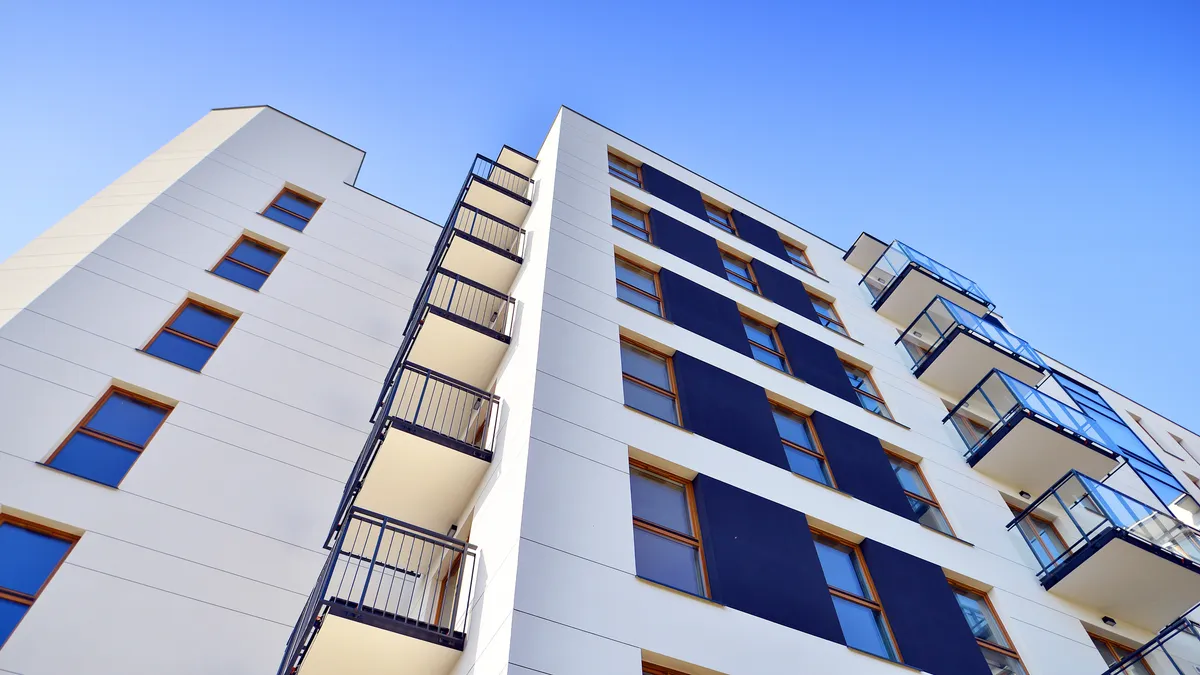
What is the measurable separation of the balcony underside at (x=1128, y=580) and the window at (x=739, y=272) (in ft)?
25.4

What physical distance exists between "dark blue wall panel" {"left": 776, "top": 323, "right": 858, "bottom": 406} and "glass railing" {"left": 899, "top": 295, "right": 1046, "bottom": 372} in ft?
9.63

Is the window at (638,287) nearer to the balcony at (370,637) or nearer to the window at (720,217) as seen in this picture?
the window at (720,217)

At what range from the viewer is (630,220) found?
16609 mm

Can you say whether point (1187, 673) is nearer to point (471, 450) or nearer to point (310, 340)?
point (471, 450)

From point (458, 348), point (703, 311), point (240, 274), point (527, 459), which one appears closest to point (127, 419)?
point (240, 274)

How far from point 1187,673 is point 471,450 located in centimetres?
1170

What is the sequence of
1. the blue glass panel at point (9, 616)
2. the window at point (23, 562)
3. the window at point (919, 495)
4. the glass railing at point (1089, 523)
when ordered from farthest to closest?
the window at point (919, 495)
the glass railing at point (1089, 523)
the window at point (23, 562)
the blue glass panel at point (9, 616)

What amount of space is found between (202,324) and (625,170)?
1045 centimetres

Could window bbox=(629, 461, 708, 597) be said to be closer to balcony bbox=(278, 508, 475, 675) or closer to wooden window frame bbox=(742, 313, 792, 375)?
balcony bbox=(278, 508, 475, 675)

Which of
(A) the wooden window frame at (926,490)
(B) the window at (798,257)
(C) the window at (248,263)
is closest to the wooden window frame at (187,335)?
(C) the window at (248,263)

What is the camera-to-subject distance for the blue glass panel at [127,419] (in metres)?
11.0

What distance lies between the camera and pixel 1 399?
1038 cm

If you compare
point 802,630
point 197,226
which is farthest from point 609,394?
point 197,226

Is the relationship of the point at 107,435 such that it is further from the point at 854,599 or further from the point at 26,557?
the point at 854,599
